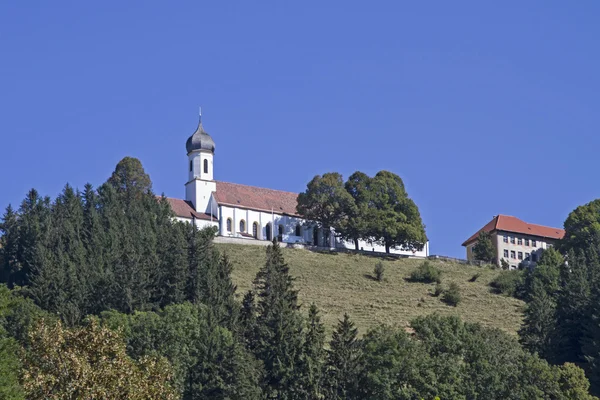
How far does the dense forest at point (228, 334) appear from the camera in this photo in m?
70.9

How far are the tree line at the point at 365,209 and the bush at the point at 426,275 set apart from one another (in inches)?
388

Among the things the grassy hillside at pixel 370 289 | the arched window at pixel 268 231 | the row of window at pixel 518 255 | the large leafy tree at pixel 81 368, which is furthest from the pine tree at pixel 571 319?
the arched window at pixel 268 231

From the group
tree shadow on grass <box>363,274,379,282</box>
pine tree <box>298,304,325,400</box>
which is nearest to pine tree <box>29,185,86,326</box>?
pine tree <box>298,304,325,400</box>

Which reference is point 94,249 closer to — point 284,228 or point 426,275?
point 426,275

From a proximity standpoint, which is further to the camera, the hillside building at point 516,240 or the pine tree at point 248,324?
the hillside building at point 516,240

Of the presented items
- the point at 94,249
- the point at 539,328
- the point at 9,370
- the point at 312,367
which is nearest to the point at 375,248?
the point at 94,249

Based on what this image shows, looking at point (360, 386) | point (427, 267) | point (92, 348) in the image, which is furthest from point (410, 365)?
point (427, 267)

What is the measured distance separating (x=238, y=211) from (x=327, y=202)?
11.0 metres

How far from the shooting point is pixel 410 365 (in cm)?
7188

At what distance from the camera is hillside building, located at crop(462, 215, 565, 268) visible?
141m

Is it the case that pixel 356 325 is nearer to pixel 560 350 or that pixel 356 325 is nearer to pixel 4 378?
pixel 560 350

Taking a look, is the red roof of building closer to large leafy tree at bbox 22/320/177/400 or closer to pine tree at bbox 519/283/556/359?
pine tree at bbox 519/283/556/359

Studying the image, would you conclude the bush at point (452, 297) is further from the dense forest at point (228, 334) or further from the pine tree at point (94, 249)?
the pine tree at point (94, 249)

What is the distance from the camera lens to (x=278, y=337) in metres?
77.1
